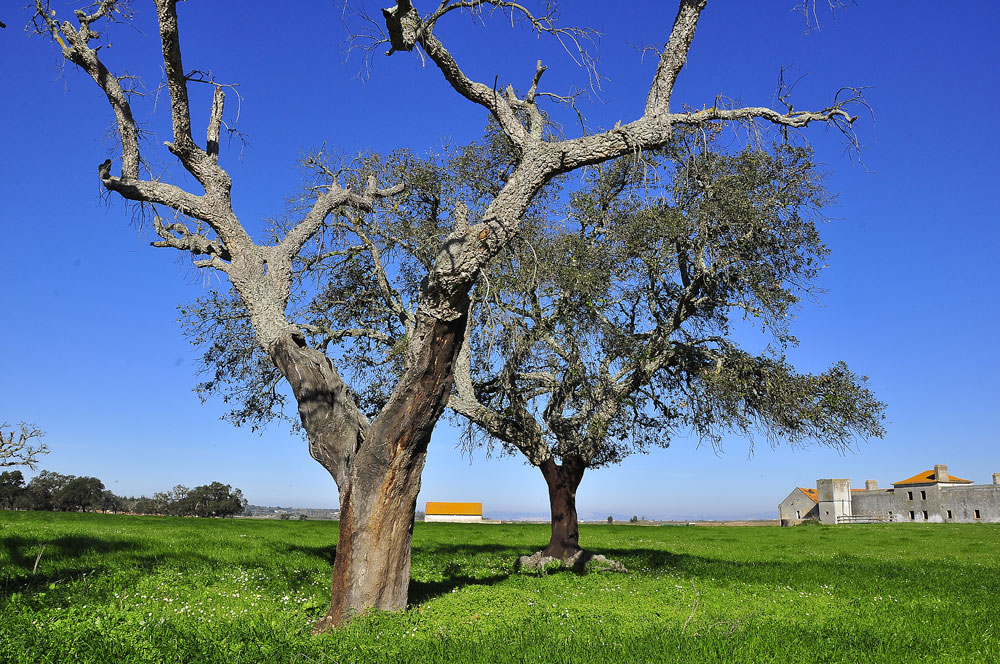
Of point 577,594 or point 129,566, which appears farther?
point 129,566

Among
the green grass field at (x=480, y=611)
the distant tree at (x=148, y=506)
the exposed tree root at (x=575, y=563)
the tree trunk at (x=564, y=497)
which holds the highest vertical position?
the tree trunk at (x=564, y=497)

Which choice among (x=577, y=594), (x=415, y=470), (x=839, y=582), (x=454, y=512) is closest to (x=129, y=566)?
(x=415, y=470)

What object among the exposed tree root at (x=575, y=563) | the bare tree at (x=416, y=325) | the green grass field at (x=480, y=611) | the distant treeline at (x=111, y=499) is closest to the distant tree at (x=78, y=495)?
the distant treeline at (x=111, y=499)

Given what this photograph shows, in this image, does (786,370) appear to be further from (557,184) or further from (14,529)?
(14,529)

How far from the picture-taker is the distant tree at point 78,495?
6381 cm

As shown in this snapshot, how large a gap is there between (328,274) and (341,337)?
7.32ft

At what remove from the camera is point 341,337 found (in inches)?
700

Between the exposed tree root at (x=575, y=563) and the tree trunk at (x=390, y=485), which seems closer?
the tree trunk at (x=390, y=485)

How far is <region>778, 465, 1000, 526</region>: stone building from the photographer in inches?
3113

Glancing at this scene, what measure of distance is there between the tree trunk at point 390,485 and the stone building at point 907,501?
291 ft

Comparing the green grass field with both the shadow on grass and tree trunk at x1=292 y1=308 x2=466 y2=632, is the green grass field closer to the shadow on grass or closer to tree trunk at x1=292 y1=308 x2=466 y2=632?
the shadow on grass

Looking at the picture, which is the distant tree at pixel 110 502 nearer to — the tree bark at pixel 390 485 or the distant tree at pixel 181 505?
the distant tree at pixel 181 505

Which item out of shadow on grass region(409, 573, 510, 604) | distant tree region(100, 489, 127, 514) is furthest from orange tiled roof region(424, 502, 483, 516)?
shadow on grass region(409, 573, 510, 604)

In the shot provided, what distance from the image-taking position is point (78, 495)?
64.2 metres
